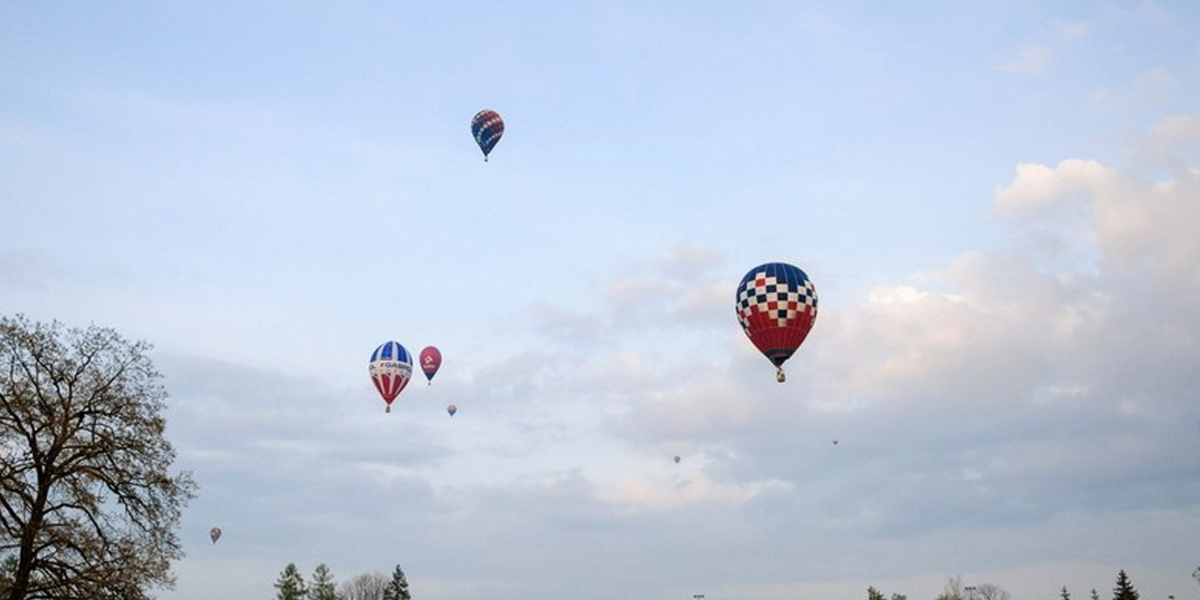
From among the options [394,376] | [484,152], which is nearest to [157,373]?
[394,376]

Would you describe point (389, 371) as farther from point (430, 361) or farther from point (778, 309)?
point (778, 309)

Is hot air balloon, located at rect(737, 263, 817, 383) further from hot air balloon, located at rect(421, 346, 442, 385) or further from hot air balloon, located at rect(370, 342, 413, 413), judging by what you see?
hot air balloon, located at rect(421, 346, 442, 385)

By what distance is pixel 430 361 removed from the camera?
113 meters

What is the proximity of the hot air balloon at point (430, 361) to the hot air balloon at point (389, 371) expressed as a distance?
44.2ft

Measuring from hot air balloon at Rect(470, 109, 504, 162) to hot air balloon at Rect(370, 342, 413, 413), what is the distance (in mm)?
20316

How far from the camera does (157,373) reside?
37.9 metres

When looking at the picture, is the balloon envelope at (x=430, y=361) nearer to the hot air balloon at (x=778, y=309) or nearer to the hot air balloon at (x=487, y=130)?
the hot air balloon at (x=487, y=130)

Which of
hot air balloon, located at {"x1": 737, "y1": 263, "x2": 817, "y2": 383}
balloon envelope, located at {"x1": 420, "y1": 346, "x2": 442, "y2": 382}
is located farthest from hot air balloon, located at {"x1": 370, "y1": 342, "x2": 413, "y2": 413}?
hot air balloon, located at {"x1": 737, "y1": 263, "x2": 817, "y2": 383}

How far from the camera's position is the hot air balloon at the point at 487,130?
4114 inches

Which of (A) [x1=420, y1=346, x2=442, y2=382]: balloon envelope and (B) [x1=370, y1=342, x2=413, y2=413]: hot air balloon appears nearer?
(B) [x1=370, y1=342, x2=413, y2=413]: hot air balloon

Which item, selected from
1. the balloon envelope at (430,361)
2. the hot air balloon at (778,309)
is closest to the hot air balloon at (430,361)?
the balloon envelope at (430,361)

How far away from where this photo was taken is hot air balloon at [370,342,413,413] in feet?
319

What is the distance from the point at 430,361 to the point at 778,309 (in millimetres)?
55221

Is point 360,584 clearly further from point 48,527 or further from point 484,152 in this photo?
point 48,527
